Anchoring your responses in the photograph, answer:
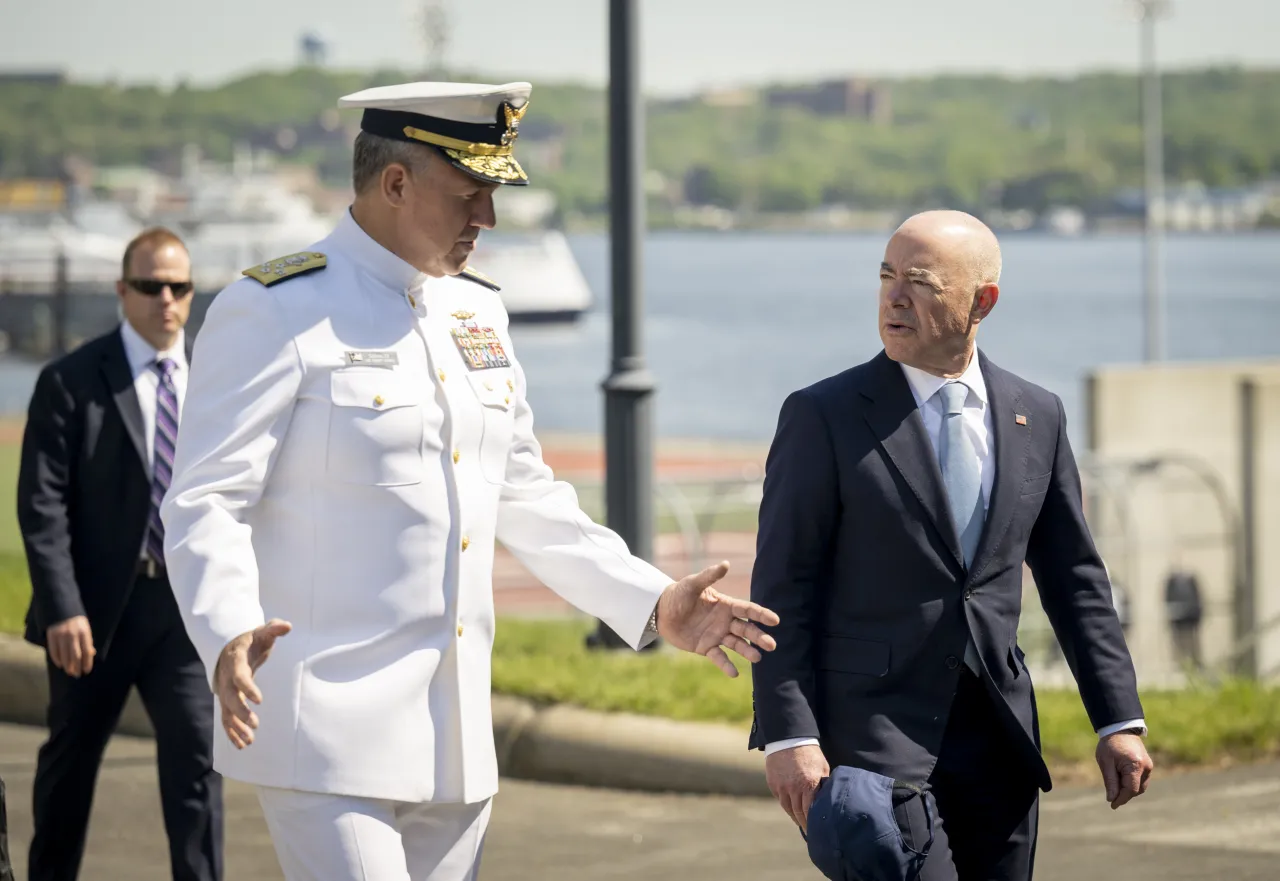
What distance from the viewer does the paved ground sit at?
5.78 meters

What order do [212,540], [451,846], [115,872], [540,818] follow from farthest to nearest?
[540,818] < [115,872] < [451,846] < [212,540]

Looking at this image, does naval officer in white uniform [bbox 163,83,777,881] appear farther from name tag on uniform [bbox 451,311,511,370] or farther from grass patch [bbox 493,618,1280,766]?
grass patch [bbox 493,618,1280,766]

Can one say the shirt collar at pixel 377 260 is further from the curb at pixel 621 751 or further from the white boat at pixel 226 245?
the white boat at pixel 226 245

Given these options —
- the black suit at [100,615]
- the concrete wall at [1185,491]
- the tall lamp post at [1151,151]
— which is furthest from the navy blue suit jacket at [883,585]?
the tall lamp post at [1151,151]

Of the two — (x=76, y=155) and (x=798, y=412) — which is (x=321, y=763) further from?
(x=76, y=155)

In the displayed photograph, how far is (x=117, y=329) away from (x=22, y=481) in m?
0.49

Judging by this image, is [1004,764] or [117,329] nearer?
[1004,764]

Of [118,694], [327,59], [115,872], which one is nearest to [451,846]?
[118,694]

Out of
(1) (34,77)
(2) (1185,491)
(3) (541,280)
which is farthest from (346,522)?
(1) (34,77)

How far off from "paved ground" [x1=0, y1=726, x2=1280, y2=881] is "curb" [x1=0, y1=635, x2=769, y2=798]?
2.4 inches

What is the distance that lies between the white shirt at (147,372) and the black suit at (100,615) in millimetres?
25

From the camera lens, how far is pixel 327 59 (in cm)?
10200

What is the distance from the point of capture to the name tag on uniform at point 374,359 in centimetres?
325

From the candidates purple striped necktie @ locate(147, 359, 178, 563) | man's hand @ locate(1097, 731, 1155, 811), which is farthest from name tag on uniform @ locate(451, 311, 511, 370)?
purple striped necktie @ locate(147, 359, 178, 563)
